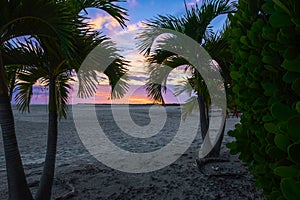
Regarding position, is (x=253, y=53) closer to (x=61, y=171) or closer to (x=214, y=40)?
(x=214, y=40)

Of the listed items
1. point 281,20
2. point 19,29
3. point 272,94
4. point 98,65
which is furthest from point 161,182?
point 281,20

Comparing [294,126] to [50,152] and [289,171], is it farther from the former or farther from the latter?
[50,152]

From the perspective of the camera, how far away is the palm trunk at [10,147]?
9.74ft

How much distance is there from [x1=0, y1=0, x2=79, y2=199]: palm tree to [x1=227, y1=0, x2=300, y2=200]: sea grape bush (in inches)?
74.9

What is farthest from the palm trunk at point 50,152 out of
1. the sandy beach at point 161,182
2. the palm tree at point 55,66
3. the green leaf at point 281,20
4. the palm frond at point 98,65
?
the green leaf at point 281,20

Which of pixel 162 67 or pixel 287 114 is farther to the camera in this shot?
pixel 162 67

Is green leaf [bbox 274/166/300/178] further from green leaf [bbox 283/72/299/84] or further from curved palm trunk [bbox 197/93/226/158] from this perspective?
curved palm trunk [bbox 197/93/226/158]

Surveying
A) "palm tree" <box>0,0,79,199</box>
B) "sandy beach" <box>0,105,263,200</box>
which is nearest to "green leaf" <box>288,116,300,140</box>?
"palm tree" <box>0,0,79,199</box>

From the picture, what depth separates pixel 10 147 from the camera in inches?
118

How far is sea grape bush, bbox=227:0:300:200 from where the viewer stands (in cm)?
77

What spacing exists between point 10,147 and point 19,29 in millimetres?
1434

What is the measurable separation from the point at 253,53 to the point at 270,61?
0.33 metres

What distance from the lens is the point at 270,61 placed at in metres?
1.23

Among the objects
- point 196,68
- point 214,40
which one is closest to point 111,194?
point 196,68
